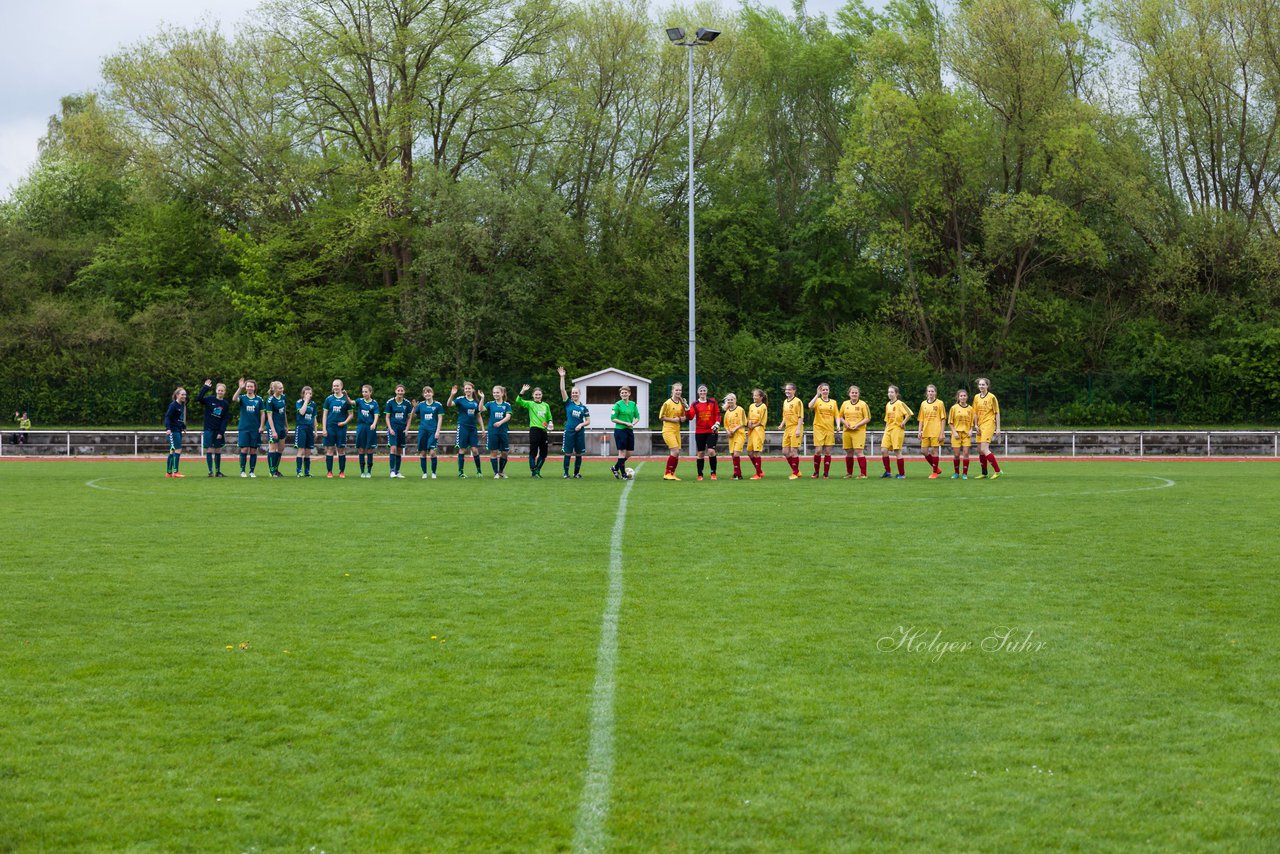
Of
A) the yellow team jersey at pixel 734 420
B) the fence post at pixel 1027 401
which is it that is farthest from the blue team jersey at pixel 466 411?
the fence post at pixel 1027 401

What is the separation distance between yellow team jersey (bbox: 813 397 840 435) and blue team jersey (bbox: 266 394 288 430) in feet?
32.9

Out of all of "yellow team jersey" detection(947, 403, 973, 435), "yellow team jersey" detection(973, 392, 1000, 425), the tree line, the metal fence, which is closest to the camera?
"yellow team jersey" detection(973, 392, 1000, 425)

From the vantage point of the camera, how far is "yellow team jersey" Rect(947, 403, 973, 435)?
24.2m

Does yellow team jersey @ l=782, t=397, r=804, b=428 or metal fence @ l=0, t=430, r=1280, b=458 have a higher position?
yellow team jersey @ l=782, t=397, r=804, b=428

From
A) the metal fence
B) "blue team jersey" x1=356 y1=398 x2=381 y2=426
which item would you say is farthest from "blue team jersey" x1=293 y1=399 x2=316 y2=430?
the metal fence

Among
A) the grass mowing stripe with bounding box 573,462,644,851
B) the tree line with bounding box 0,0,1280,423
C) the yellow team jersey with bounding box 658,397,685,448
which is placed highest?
the tree line with bounding box 0,0,1280,423

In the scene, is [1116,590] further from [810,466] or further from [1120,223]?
[1120,223]

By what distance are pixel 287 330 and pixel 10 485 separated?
24496 mm

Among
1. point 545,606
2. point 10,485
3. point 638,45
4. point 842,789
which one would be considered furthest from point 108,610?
point 638,45

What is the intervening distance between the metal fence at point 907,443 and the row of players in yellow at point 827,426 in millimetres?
10158

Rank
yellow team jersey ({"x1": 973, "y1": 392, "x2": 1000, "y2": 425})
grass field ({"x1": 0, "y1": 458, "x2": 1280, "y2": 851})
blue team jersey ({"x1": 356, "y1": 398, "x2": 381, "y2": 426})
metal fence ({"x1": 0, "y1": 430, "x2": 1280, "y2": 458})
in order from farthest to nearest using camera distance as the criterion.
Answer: metal fence ({"x1": 0, "y1": 430, "x2": 1280, "y2": 458}) → yellow team jersey ({"x1": 973, "y1": 392, "x2": 1000, "y2": 425}) → blue team jersey ({"x1": 356, "y1": 398, "x2": 381, "y2": 426}) → grass field ({"x1": 0, "y1": 458, "x2": 1280, "y2": 851})

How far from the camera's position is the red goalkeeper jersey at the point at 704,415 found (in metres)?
23.2

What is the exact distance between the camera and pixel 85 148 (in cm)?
4775

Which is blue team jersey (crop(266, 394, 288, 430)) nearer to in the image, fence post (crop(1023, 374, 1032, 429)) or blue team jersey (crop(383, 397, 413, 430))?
blue team jersey (crop(383, 397, 413, 430))
